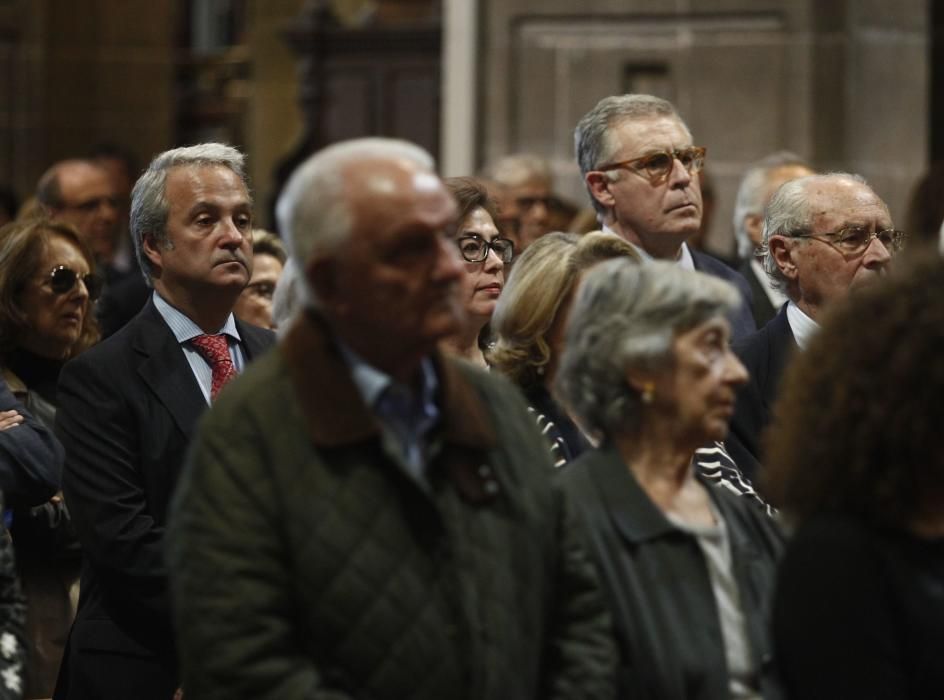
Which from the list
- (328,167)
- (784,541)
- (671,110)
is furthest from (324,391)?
(671,110)

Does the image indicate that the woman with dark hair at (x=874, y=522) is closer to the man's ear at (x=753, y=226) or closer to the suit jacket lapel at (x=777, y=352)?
the suit jacket lapel at (x=777, y=352)

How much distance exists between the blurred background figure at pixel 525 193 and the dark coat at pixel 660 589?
4379 millimetres

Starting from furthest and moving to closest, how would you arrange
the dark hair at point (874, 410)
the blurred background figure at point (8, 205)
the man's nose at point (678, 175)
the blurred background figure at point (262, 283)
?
the blurred background figure at point (8, 205) → the blurred background figure at point (262, 283) → the man's nose at point (678, 175) → the dark hair at point (874, 410)

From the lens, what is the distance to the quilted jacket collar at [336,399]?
3.04 metres

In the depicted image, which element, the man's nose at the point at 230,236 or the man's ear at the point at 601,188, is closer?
the man's nose at the point at 230,236

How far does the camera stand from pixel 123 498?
14.8 ft

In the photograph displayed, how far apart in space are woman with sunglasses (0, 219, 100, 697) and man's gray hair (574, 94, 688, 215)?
1.57 metres

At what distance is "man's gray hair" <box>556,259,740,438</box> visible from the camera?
3605 millimetres

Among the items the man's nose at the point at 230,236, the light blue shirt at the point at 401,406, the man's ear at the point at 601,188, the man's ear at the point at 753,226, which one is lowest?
the man's ear at the point at 753,226

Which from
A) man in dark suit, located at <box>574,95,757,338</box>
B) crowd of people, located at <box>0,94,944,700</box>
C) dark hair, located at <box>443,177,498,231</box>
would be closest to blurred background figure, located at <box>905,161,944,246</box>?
man in dark suit, located at <box>574,95,757,338</box>

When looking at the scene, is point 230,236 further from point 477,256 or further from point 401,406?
point 401,406

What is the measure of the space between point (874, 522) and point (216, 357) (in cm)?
217

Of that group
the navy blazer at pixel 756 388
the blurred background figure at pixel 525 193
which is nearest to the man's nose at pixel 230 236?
the navy blazer at pixel 756 388

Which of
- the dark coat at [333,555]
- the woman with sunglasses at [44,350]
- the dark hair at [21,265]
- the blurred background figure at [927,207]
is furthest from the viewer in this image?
the blurred background figure at [927,207]
